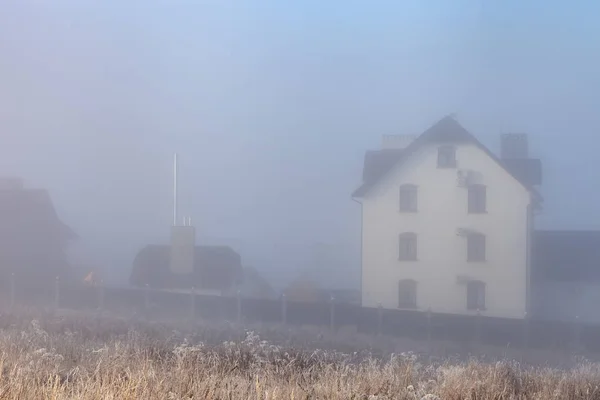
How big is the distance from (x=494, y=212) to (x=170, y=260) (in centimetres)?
1416

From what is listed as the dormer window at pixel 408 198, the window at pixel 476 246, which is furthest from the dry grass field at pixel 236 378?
the dormer window at pixel 408 198

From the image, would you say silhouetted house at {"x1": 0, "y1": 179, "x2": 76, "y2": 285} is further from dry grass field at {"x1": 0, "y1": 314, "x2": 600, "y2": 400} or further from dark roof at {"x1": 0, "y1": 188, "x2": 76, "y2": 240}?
dry grass field at {"x1": 0, "y1": 314, "x2": 600, "y2": 400}

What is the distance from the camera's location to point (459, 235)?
29.9 m

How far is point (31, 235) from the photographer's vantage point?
112 ft

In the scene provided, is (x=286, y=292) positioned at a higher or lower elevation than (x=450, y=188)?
lower

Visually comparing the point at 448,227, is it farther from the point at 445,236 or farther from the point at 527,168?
the point at 527,168

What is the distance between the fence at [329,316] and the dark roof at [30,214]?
7.10m

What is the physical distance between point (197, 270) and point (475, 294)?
39.0 feet

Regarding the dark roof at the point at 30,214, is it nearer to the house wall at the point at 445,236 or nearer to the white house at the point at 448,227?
the white house at the point at 448,227

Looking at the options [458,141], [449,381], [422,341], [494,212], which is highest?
[458,141]

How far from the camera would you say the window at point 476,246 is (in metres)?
29.6

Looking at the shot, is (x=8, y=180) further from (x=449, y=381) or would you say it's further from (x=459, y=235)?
(x=449, y=381)

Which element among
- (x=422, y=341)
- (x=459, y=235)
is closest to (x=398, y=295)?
(x=459, y=235)

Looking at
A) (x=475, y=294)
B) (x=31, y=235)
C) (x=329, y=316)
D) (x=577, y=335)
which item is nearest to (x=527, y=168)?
(x=475, y=294)
